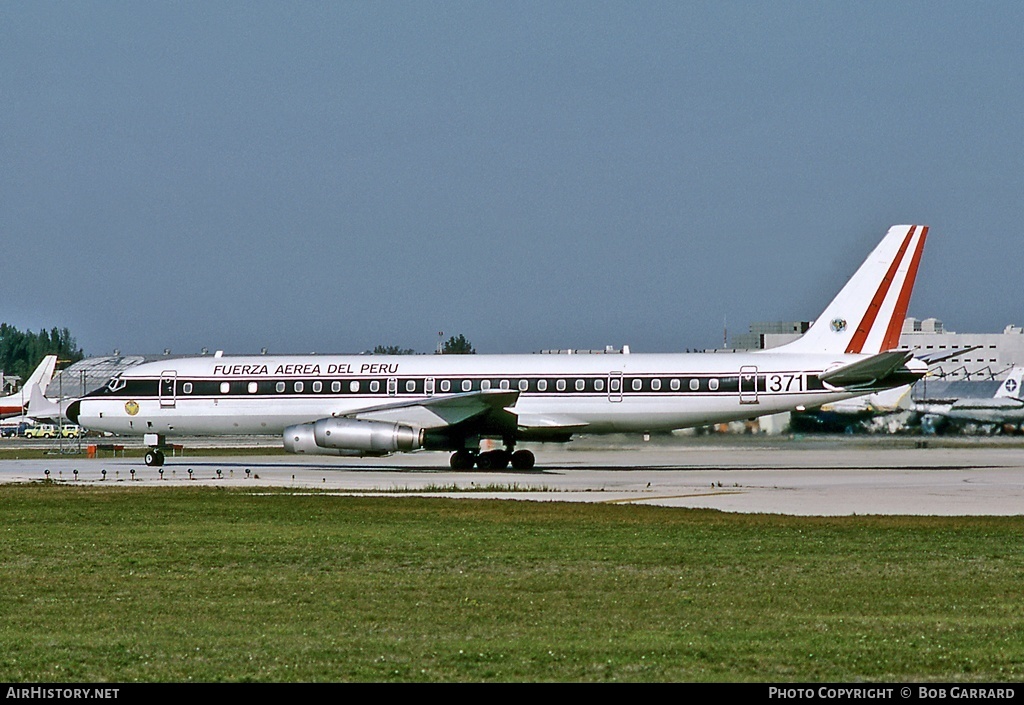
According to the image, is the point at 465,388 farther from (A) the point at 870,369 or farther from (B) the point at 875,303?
(B) the point at 875,303

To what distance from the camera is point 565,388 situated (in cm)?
3962

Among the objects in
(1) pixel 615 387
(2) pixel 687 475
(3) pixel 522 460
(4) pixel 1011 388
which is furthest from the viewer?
(4) pixel 1011 388

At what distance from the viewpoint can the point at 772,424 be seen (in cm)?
5566

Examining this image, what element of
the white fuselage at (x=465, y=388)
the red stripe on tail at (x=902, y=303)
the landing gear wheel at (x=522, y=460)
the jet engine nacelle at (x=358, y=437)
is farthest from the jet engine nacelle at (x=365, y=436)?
the red stripe on tail at (x=902, y=303)

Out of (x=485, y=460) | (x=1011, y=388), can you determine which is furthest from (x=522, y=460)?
(x=1011, y=388)

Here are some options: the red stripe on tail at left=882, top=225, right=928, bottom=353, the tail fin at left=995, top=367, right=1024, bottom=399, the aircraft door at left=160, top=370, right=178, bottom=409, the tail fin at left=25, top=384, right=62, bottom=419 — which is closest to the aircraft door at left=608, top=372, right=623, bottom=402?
the red stripe on tail at left=882, top=225, right=928, bottom=353

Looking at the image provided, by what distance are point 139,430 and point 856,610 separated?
3455 cm

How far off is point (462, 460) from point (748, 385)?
8.93m
